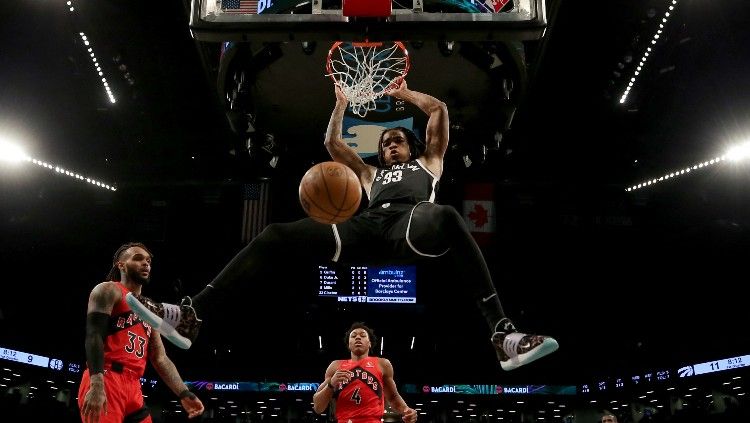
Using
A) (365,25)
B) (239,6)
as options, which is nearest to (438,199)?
(239,6)

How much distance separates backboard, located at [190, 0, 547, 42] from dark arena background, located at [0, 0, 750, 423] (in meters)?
3.43

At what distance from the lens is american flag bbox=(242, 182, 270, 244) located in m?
12.2

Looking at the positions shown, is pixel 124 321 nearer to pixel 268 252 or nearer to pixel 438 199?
pixel 268 252

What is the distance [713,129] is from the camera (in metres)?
11.0

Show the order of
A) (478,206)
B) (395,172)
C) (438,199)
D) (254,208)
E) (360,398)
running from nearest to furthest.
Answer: (395,172) → (360,398) → (478,206) → (254,208) → (438,199)

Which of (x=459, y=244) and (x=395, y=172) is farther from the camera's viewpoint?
(x=395, y=172)

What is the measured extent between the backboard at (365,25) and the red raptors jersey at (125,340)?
73.0 inches

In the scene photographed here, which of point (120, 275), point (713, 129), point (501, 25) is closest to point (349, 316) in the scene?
point (713, 129)

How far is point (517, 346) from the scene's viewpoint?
3363 mm

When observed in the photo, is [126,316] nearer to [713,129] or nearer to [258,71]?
[258,71]

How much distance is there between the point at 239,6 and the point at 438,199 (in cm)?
920

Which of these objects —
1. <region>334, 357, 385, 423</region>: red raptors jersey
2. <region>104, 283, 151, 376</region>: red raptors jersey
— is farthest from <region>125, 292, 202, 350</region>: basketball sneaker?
<region>334, 357, 385, 423</region>: red raptors jersey

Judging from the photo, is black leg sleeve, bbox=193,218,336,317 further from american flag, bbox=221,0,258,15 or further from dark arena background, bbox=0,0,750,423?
dark arena background, bbox=0,0,750,423

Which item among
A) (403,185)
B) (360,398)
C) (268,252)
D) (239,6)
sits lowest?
(360,398)
